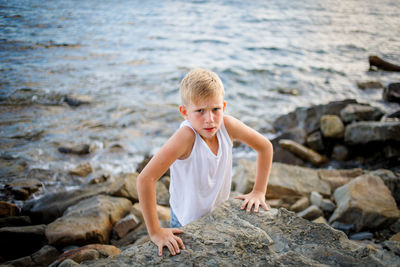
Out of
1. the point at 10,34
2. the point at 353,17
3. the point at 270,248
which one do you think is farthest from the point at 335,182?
the point at 353,17

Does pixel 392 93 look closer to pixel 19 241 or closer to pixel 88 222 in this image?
pixel 88 222

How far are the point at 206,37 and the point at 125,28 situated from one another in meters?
3.28

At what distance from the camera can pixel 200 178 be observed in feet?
6.57

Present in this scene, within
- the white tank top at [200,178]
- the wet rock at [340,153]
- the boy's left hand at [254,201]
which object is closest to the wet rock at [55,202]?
the white tank top at [200,178]

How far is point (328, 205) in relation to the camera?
11.4ft

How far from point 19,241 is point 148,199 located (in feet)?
6.13

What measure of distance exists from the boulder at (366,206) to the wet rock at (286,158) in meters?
1.38

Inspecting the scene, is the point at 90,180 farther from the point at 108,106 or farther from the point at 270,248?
the point at 270,248

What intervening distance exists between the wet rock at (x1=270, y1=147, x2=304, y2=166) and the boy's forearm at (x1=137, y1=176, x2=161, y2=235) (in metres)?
3.37

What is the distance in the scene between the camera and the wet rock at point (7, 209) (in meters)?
3.17

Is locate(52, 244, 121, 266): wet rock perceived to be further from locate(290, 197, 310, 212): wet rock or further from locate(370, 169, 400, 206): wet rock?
locate(370, 169, 400, 206): wet rock

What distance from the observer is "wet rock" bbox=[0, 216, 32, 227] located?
3.00 m

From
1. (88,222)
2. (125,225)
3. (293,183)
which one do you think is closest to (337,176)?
(293,183)

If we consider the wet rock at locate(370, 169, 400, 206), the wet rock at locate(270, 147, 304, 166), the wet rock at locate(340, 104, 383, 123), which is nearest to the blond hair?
the wet rock at locate(370, 169, 400, 206)
